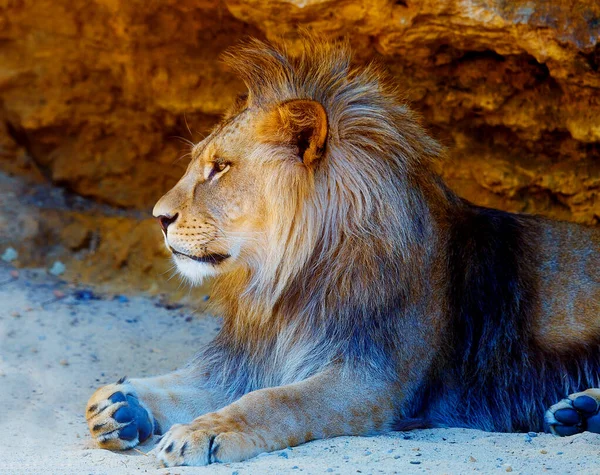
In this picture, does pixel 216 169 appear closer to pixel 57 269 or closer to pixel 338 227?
pixel 338 227

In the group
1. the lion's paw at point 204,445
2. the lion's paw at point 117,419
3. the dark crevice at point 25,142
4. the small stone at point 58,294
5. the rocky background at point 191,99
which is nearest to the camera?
the lion's paw at point 204,445

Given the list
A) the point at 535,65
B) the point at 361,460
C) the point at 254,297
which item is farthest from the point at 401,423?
the point at 535,65

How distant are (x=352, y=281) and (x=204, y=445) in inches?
40.6

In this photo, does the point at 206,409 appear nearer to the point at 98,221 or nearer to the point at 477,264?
the point at 477,264

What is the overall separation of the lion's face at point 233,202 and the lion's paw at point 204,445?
0.86m

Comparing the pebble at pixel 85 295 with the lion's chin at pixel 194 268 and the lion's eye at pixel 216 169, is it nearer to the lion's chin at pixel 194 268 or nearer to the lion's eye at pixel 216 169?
the lion's chin at pixel 194 268

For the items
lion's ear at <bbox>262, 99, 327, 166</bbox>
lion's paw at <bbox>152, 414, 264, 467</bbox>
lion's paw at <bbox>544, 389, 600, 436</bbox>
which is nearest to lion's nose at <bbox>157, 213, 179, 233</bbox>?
lion's ear at <bbox>262, 99, 327, 166</bbox>

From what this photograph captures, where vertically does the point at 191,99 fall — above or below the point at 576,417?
above

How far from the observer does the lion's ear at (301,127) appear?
13.1ft

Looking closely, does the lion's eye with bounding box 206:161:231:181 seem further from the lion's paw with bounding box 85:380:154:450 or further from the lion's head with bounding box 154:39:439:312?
the lion's paw with bounding box 85:380:154:450

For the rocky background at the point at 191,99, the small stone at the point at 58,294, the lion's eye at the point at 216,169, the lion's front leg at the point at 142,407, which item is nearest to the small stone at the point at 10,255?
the rocky background at the point at 191,99

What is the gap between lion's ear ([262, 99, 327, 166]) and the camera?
13.1 feet

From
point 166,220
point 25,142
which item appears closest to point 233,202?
point 166,220

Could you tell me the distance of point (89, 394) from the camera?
16.0 feet
